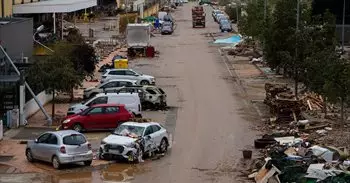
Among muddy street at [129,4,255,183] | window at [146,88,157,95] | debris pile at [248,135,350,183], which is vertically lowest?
muddy street at [129,4,255,183]

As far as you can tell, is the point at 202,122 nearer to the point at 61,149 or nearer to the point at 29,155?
the point at 29,155

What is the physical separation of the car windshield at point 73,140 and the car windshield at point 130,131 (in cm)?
224

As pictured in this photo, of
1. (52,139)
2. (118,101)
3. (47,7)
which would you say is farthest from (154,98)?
(47,7)

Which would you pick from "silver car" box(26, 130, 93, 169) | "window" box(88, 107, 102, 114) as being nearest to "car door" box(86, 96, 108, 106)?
"window" box(88, 107, 102, 114)

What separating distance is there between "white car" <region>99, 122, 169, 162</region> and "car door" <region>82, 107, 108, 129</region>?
4728 millimetres

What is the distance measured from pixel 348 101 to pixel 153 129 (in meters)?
9.62

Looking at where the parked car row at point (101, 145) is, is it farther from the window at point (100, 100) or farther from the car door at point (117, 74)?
the car door at point (117, 74)

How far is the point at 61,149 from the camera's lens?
25984 millimetres

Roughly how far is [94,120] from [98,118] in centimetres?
21

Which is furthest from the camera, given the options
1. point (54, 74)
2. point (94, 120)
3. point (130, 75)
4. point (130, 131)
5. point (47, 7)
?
point (47, 7)

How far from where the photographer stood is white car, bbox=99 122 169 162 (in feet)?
89.1

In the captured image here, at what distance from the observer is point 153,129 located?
28969 mm

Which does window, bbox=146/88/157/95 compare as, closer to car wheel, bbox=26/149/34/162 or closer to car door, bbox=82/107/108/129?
car door, bbox=82/107/108/129

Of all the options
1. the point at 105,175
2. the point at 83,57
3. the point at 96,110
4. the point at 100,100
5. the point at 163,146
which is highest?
the point at 83,57
